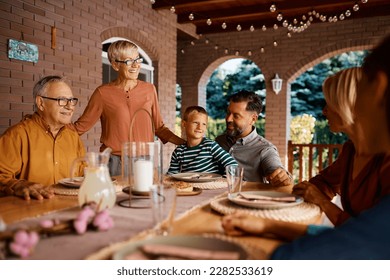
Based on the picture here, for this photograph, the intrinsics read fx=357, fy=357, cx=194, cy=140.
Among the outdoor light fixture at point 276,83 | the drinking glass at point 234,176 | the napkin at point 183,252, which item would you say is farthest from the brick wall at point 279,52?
the napkin at point 183,252

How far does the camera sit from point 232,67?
1280 centimetres

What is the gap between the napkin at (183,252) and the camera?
0.77 metres

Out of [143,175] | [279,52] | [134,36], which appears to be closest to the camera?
[143,175]

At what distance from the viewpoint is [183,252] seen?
79cm

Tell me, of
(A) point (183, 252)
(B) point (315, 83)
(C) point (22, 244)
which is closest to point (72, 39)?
(C) point (22, 244)

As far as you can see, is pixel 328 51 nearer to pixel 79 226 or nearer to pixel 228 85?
pixel 79 226

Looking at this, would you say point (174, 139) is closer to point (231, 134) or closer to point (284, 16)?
point (231, 134)

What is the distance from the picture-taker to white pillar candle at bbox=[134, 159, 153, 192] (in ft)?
4.26

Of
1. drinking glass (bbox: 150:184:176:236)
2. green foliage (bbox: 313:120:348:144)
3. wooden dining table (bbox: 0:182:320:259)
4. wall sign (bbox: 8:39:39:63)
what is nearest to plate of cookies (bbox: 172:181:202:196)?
wooden dining table (bbox: 0:182:320:259)

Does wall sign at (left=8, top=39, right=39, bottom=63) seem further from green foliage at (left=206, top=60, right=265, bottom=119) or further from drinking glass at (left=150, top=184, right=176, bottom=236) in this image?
green foliage at (left=206, top=60, right=265, bottom=119)

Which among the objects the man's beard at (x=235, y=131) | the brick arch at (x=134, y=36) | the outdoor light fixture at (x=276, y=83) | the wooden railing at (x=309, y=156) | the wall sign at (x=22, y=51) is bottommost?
the wooden railing at (x=309, y=156)

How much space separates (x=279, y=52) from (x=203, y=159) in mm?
4853

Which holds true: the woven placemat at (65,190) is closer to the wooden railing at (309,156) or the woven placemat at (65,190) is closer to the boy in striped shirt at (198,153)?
the boy in striped shirt at (198,153)

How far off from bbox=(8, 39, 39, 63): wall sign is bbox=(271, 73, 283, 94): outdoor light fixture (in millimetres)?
4193
